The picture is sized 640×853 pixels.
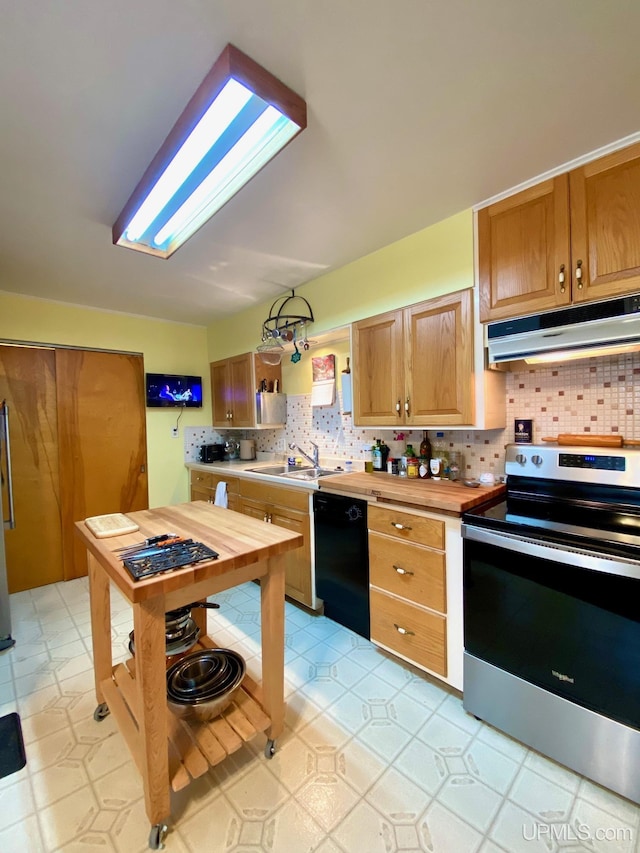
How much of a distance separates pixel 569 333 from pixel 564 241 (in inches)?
15.4

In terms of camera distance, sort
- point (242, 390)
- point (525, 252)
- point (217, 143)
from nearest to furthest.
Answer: point (217, 143)
point (525, 252)
point (242, 390)

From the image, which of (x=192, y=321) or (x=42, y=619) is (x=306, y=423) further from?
(x=42, y=619)

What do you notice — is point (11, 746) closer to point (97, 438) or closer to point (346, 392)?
point (97, 438)

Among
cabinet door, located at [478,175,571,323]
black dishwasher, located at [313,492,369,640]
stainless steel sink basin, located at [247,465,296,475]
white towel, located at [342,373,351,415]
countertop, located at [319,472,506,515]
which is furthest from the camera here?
stainless steel sink basin, located at [247,465,296,475]

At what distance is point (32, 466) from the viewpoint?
2.86 metres

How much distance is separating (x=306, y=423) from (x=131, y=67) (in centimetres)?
237

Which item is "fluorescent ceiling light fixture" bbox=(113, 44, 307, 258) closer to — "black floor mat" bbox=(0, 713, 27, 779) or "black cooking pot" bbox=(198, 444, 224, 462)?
"black cooking pot" bbox=(198, 444, 224, 462)

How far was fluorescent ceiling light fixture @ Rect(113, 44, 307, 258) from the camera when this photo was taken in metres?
1.02

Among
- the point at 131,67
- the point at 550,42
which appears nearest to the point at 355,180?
the point at 550,42

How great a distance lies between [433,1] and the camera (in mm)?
875

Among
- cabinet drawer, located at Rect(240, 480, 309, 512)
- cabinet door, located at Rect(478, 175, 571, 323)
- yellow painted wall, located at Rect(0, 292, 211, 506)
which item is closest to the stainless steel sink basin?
A: cabinet drawer, located at Rect(240, 480, 309, 512)

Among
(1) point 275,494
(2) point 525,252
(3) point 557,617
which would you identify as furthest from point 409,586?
(2) point 525,252

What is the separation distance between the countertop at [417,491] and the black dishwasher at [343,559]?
0.09 meters

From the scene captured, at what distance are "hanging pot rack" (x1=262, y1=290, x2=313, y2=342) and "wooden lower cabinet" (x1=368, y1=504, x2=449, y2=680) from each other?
1547 millimetres
